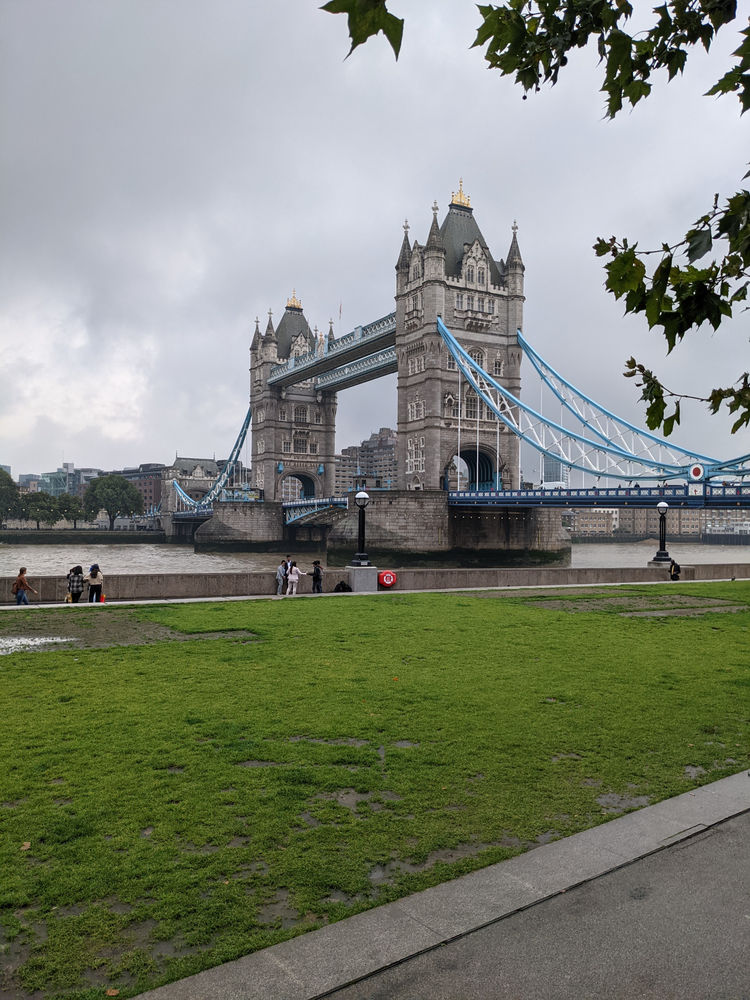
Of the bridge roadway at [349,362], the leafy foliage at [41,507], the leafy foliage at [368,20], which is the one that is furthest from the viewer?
the leafy foliage at [41,507]

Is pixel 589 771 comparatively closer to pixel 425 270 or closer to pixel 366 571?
pixel 366 571

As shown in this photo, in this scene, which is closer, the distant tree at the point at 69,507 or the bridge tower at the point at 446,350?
the bridge tower at the point at 446,350

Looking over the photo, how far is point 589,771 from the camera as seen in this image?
5906mm

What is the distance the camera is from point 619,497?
45.1 meters

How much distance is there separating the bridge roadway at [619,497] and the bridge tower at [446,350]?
755 cm

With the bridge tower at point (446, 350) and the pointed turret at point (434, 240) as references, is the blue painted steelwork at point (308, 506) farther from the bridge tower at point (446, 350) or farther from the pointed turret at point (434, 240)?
the pointed turret at point (434, 240)

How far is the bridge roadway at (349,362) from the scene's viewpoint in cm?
6650

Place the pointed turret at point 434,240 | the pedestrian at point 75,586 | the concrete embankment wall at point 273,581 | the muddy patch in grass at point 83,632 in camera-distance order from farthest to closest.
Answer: the pointed turret at point 434,240 → the concrete embankment wall at point 273,581 → the pedestrian at point 75,586 → the muddy patch in grass at point 83,632

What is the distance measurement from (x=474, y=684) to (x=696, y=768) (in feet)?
9.83

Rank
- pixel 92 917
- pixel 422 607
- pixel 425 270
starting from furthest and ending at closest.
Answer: pixel 425 270 < pixel 422 607 < pixel 92 917

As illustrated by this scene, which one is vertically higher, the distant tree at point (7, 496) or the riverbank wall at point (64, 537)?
the distant tree at point (7, 496)

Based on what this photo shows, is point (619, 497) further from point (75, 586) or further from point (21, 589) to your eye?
point (21, 589)

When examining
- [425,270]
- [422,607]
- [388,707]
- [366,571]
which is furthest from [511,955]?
[425,270]

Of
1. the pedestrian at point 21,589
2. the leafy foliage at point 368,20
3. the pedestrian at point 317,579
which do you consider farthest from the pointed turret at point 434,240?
the leafy foliage at point 368,20
